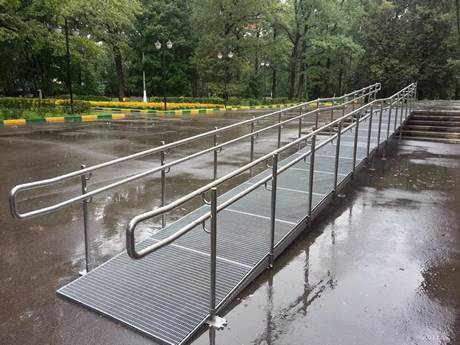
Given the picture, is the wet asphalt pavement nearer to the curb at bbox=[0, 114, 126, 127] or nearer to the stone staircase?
the stone staircase

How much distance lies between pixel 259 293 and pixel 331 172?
300cm

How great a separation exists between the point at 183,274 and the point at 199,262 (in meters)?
0.24

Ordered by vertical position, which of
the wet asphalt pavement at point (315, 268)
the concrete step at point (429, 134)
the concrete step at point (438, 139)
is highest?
the concrete step at point (429, 134)

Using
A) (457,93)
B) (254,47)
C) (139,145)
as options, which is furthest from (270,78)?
(139,145)

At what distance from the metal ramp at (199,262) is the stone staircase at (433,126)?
713cm

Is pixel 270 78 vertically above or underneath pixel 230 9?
underneath

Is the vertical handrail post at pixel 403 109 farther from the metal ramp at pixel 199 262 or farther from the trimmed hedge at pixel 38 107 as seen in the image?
the trimmed hedge at pixel 38 107

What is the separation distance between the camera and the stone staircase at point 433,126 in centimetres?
1112

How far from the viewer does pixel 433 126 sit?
38.1ft

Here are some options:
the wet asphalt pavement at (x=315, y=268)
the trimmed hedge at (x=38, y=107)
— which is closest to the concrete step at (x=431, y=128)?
the wet asphalt pavement at (x=315, y=268)

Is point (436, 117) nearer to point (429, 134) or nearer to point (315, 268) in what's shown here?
point (429, 134)

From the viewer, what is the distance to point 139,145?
1050 centimetres

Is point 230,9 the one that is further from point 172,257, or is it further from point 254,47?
point 172,257

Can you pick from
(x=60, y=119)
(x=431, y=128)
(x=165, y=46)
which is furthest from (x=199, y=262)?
(x=165, y=46)
